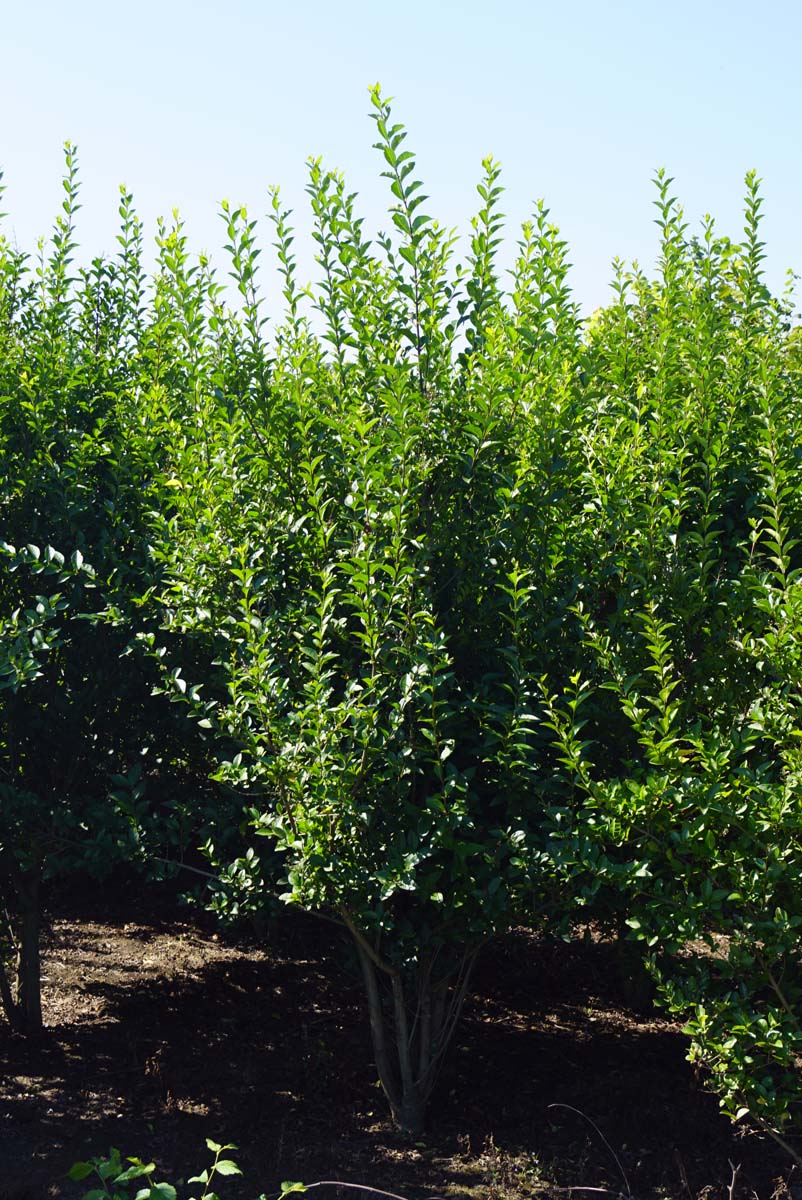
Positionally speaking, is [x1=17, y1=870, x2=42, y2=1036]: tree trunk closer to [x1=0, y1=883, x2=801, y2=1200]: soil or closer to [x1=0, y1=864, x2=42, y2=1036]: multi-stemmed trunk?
[x1=0, y1=864, x2=42, y2=1036]: multi-stemmed trunk

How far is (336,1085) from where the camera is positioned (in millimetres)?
5637

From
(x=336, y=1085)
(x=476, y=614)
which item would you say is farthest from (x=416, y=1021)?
(x=476, y=614)

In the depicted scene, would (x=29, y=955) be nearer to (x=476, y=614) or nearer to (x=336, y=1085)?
(x=336, y=1085)

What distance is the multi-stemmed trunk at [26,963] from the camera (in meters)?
6.10

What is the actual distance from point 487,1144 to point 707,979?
4.64ft

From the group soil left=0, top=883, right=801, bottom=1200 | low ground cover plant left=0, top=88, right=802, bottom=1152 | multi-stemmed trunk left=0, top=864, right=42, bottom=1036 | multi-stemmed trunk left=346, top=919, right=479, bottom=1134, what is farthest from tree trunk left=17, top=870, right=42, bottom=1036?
multi-stemmed trunk left=346, top=919, right=479, bottom=1134

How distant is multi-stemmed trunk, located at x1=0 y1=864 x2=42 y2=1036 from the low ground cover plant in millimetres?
703

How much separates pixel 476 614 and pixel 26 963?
3.37 m

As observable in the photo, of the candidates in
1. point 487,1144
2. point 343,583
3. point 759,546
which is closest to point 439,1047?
point 487,1144

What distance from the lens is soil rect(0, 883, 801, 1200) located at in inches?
188

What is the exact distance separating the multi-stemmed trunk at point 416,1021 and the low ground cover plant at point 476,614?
2 cm

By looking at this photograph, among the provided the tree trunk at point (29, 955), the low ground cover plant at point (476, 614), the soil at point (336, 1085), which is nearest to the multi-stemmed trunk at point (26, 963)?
the tree trunk at point (29, 955)

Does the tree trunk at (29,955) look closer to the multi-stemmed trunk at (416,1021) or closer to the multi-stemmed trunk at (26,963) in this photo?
the multi-stemmed trunk at (26,963)

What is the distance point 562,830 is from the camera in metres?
4.36
